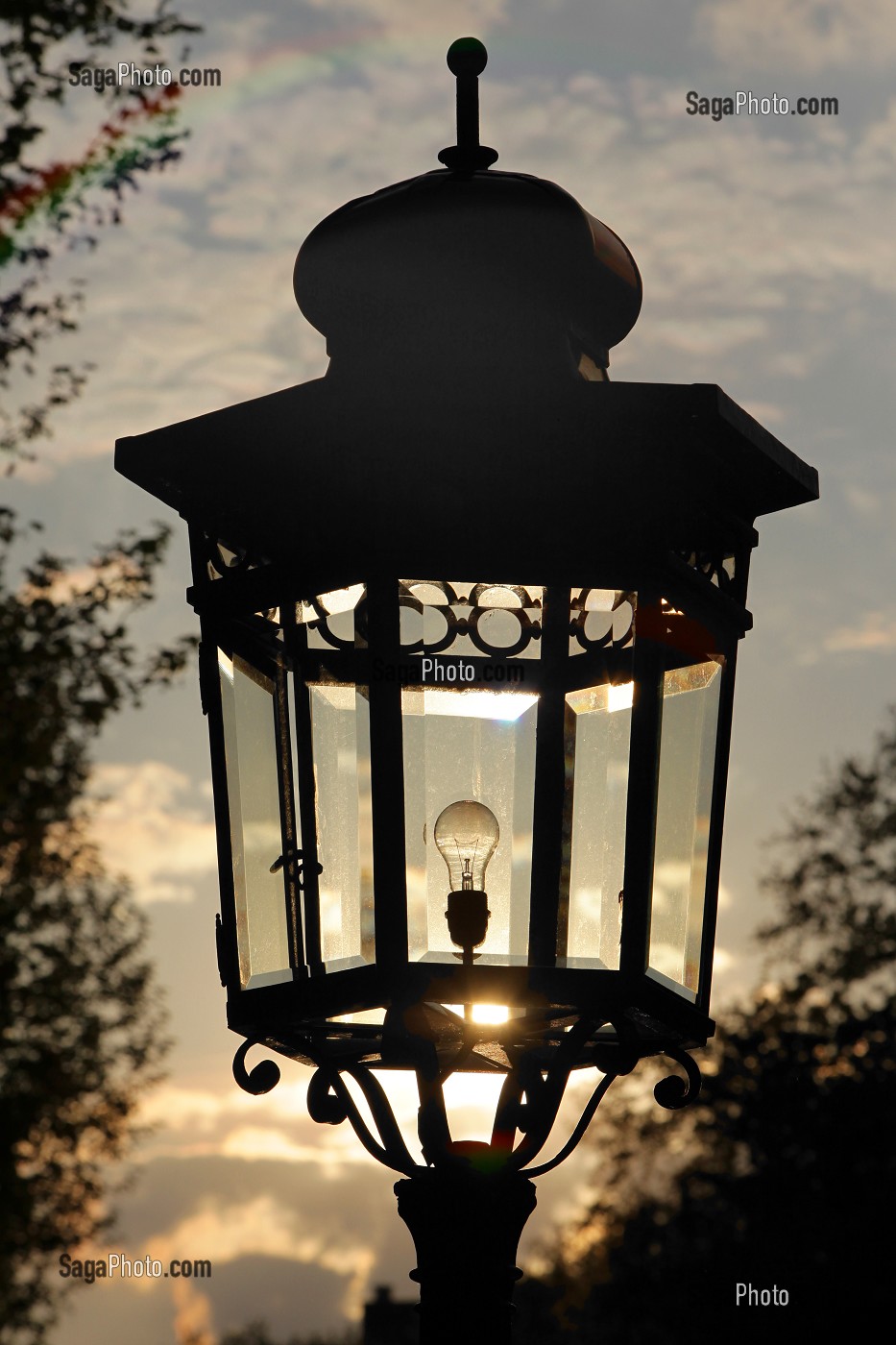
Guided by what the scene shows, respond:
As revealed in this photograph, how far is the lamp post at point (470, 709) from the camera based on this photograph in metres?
3.87

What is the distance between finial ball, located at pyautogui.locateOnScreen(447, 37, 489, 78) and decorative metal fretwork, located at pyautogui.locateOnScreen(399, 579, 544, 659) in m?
1.53

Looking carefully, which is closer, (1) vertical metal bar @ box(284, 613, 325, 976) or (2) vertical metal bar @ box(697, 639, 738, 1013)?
(1) vertical metal bar @ box(284, 613, 325, 976)

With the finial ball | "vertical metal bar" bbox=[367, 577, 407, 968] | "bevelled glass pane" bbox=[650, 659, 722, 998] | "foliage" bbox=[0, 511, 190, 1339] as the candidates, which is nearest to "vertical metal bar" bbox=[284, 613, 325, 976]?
"vertical metal bar" bbox=[367, 577, 407, 968]

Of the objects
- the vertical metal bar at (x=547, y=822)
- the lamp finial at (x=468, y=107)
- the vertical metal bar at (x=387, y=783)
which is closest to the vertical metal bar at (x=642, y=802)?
the vertical metal bar at (x=547, y=822)

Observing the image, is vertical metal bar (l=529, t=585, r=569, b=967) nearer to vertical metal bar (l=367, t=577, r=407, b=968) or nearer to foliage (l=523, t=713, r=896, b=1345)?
vertical metal bar (l=367, t=577, r=407, b=968)

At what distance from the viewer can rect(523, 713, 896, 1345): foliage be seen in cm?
2036

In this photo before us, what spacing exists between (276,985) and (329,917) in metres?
0.22

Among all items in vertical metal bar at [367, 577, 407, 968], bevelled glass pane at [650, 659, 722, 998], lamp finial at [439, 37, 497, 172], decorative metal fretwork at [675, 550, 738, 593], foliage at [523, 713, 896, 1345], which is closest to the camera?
vertical metal bar at [367, 577, 407, 968]

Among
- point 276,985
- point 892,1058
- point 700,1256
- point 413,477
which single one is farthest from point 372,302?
point 700,1256

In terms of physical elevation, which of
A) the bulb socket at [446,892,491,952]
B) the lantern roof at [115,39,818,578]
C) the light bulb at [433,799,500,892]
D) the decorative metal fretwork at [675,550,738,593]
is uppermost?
the lantern roof at [115,39,818,578]

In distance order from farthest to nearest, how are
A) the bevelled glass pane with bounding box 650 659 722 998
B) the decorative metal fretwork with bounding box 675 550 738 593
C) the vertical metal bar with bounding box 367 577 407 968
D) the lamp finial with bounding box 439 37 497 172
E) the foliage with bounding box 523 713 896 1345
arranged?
the foliage with bounding box 523 713 896 1345
the lamp finial with bounding box 439 37 497 172
the decorative metal fretwork with bounding box 675 550 738 593
the bevelled glass pane with bounding box 650 659 722 998
the vertical metal bar with bounding box 367 577 407 968

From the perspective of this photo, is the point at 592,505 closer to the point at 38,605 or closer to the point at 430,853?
the point at 430,853

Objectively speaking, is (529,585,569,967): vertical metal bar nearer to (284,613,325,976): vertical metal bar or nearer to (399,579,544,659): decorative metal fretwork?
(399,579,544,659): decorative metal fretwork

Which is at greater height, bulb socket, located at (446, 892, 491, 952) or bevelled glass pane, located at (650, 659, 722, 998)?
bevelled glass pane, located at (650, 659, 722, 998)
